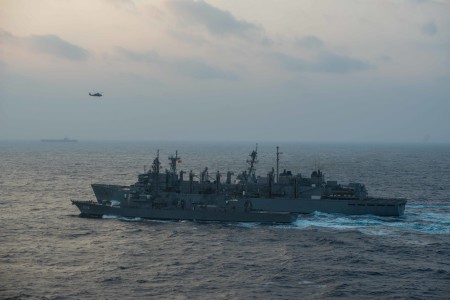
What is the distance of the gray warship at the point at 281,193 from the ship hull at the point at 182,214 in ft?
8.83

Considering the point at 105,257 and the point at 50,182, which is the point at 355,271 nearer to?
the point at 105,257

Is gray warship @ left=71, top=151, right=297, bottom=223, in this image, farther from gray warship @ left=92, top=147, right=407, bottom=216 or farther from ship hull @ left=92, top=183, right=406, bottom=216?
ship hull @ left=92, top=183, right=406, bottom=216

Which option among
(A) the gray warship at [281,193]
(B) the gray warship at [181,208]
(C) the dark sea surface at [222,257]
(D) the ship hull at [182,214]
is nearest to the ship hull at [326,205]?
(A) the gray warship at [281,193]

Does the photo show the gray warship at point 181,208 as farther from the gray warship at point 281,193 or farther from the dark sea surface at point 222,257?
the dark sea surface at point 222,257

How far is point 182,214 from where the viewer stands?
67375 mm

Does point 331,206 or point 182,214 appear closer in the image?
point 182,214

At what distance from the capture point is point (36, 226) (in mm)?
60969

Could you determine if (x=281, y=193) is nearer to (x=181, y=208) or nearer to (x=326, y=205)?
(x=326, y=205)

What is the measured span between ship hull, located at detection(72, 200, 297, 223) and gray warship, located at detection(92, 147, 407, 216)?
2.69m

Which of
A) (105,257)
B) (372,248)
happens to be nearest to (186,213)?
(105,257)

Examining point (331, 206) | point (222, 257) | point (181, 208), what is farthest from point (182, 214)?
point (331, 206)

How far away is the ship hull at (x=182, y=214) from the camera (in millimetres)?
65750

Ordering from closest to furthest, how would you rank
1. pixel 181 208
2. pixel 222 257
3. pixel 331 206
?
pixel 222 257 < pixel 181 208 < pixel 331 206

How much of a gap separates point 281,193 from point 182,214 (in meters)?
17.6
